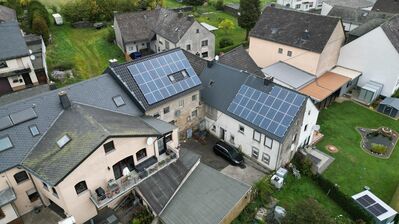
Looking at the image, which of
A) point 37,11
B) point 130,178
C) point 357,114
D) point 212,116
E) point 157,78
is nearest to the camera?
point 130,178

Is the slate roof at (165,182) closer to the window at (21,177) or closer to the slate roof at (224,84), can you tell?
the slate roof at (224,84)

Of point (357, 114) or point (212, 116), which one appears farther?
point (357, 114)

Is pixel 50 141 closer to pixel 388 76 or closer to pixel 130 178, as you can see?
pixel 130 178

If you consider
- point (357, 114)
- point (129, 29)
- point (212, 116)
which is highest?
point (129, 29)

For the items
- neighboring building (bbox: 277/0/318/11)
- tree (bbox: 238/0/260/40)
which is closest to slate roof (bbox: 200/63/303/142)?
tree (bbox: 238/0/260/40)

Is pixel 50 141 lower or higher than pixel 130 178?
higher

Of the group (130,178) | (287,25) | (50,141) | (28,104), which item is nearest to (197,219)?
(130,178)

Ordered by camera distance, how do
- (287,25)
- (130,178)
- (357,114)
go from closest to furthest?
(130,178)
(357,114)
(287,25)
